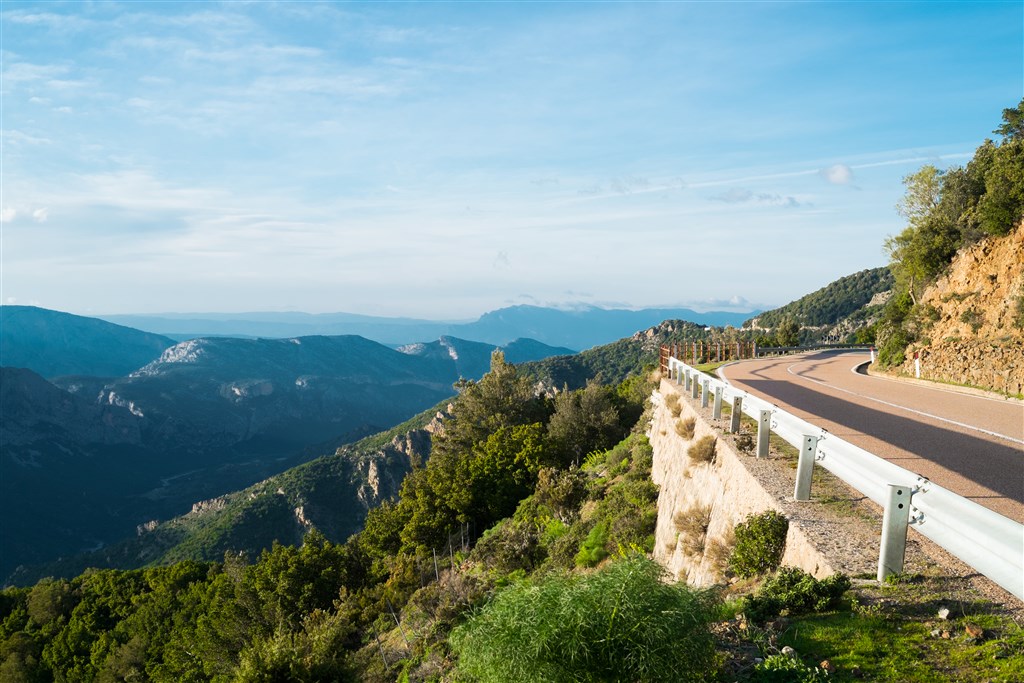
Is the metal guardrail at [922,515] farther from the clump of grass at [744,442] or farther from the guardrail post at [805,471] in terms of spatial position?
the clump of grass at [744,442]

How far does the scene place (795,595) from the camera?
475 centimetres

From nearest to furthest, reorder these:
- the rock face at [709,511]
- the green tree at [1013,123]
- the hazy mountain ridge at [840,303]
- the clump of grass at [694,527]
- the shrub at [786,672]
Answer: the shrub at [786,672] → the rock face at [709,511] → the clump of grass at [694,527] → the green tree at [1013,123] → the hazy mountain ridge at [840,303]

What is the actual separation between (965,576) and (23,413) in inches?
10016

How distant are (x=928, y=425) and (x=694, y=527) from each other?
18.5 ft

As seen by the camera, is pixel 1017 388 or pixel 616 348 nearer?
pixel 1017 388

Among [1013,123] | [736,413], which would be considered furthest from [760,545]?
[1013,123]

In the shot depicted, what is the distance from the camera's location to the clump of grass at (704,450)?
30.5ft

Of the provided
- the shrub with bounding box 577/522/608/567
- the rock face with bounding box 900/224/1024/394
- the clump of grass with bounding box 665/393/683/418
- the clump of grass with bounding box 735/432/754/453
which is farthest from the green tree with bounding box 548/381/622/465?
the clump of grass with bounding box 735/432/754/453

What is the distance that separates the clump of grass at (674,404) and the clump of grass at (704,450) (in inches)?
155

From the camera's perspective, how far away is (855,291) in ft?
326

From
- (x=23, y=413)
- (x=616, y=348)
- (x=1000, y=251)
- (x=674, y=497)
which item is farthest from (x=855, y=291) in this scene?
(x=23, y=413)

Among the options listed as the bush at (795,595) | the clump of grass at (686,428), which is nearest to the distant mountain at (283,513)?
the clump of grass at (686,428)

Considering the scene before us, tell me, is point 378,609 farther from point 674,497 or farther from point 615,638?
point 615,638

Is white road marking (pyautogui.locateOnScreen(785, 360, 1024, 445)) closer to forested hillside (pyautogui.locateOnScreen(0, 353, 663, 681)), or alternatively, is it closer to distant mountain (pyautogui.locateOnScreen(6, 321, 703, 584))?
forested hillside (pyautogui.locateOnScreen(0, 353, 663, 681))
